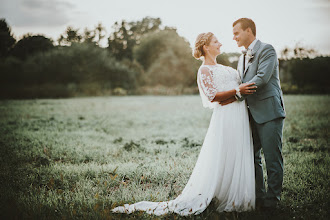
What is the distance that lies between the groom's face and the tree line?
9169mm

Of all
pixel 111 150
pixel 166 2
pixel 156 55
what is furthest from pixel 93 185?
pixel 156 55

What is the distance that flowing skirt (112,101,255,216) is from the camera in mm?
3252

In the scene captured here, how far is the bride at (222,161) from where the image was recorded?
10.7 feet

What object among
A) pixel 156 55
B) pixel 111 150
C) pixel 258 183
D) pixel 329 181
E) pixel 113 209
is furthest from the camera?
pixel 156 55

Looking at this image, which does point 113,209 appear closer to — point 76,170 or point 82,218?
point 82,218

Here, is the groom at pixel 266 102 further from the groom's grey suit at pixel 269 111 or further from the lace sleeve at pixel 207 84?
the lace sleeve at pixel 207 84

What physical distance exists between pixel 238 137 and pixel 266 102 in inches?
25.1

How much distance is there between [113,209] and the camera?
3289mm

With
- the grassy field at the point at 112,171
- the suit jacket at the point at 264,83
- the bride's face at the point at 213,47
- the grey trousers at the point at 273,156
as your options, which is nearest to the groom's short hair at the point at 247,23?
the suit jacket at the point at 264,83

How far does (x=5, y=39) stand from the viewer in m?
27.6

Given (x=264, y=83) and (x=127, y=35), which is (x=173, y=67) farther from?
(x=264, y=83)

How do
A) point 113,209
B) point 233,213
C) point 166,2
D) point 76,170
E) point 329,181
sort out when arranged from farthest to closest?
point 166,2
point 76,170
point 329,181
point 113,209
point 233,213

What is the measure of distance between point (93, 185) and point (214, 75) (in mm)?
2973

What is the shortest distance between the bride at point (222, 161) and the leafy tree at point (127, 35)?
182 feet
